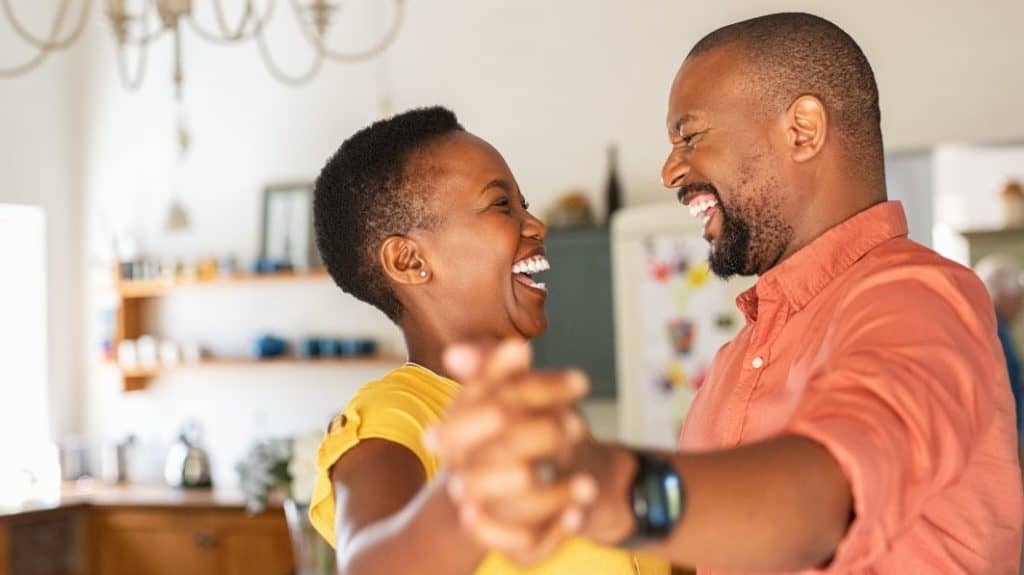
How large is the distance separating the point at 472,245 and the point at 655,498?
720 mm

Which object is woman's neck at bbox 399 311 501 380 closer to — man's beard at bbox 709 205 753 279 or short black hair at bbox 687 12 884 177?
man's beard at bbox 709 205 753 279

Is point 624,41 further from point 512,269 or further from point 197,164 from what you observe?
point 512,269

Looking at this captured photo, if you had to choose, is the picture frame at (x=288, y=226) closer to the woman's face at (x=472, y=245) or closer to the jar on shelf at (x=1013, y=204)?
the jar on shelf at (x=1013, y=204)

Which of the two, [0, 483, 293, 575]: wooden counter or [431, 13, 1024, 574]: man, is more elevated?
[431, 13, 1024, 574]: man

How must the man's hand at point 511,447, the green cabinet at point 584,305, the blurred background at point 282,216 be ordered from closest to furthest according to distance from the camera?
the man's hand at point 511,447
the blurred background at point 282,216
the green cabinet at point 584,305

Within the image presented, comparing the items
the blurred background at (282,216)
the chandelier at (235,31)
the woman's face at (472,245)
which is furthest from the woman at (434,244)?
the blurred background at (282,216)

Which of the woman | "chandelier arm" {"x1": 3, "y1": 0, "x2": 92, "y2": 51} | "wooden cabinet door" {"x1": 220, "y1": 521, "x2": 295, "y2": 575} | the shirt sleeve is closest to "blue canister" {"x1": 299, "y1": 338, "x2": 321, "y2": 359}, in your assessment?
"wooden cabinet door" {"x1": 220, "y1": 521, "x2": 295, "y2": 575}

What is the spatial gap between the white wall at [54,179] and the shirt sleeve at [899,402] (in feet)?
19.9

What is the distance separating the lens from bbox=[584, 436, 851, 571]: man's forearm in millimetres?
902

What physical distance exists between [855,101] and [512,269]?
45 cm

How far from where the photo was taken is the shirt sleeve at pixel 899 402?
931 mm

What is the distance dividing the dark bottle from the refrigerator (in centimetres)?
20

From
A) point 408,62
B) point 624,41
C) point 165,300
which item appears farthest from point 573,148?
point 165,300

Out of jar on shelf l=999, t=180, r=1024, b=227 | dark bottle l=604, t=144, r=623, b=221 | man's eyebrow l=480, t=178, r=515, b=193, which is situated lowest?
dark bottle l=604, t=144, r=623, b=221
